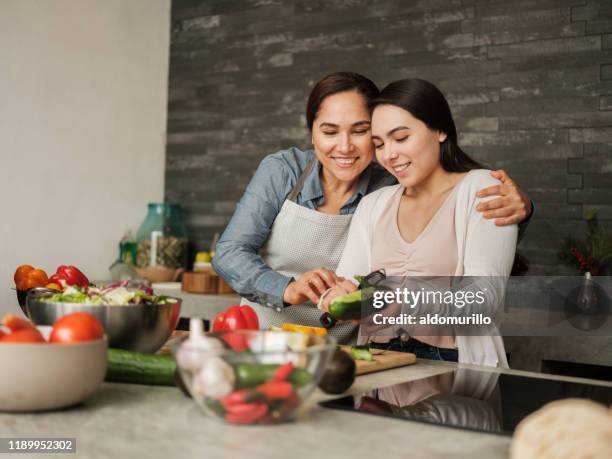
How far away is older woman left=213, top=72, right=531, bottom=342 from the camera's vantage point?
7.86 feet

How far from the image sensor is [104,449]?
3.43 feet

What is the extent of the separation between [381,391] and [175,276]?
2940 millimetres

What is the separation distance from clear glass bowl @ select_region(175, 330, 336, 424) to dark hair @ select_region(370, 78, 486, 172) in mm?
1164

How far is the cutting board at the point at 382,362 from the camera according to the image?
5.47 ft

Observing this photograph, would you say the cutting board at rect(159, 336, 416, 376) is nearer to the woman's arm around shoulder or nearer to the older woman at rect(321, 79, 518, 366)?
the older woman at rect(321, 79, 518, 366)

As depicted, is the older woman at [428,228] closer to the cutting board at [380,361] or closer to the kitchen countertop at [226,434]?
the cutting board at [380,361]

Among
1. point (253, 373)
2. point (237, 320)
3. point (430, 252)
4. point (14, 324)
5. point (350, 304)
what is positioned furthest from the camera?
point (430, 252)

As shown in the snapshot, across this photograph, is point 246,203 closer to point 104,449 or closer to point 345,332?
point 345,332

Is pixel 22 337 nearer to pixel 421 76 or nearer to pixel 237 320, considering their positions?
pixel 237 320

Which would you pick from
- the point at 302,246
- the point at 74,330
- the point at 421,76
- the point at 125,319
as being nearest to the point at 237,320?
the point at 125,319

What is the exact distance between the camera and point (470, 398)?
56.1 inches

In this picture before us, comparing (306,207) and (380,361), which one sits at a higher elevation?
(306,207)

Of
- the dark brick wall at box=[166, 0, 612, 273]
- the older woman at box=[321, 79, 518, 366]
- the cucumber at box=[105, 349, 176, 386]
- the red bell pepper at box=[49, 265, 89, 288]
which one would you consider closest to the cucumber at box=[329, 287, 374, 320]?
the older woman at box=[321, 79, 518, 366]

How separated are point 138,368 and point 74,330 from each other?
24 cm
